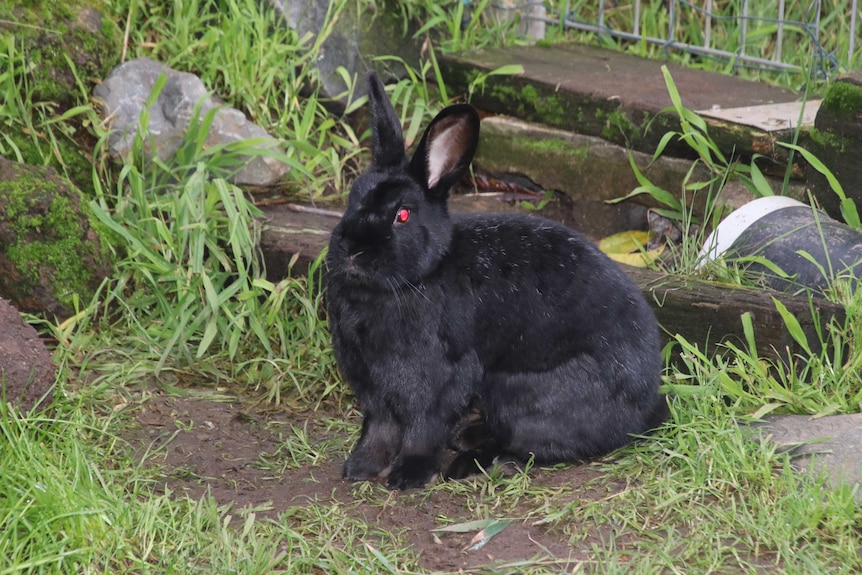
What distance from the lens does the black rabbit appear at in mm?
3430

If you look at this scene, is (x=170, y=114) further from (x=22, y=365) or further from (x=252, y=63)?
(x=22, y=365)

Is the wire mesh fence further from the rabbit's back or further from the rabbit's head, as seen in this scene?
the rabbit's head

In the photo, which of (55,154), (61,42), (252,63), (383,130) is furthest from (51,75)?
(383,130)

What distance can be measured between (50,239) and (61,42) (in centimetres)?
110

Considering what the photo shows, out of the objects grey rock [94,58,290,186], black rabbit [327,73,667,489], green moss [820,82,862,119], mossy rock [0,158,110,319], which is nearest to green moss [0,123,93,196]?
grey rock [94,58,290,186]

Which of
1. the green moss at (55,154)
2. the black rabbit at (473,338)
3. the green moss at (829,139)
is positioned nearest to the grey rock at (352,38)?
the green moss at (55,154)

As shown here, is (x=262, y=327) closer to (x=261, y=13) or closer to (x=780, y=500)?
(x=261, y=13)

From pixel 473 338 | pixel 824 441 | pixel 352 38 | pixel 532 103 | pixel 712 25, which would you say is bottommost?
pixel 824 441

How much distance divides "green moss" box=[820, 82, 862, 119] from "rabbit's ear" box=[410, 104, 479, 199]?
167 centimetres

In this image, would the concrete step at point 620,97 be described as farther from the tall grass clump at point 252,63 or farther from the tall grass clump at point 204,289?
the tall grass clump at point 204,289

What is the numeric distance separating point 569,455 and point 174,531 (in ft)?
4.23

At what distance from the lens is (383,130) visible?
3.44m

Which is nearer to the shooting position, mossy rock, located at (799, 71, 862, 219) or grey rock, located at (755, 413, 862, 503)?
grey rock, located at (755, 413, 862, 503)

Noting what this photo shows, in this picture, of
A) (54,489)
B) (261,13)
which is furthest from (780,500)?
(261,13)
